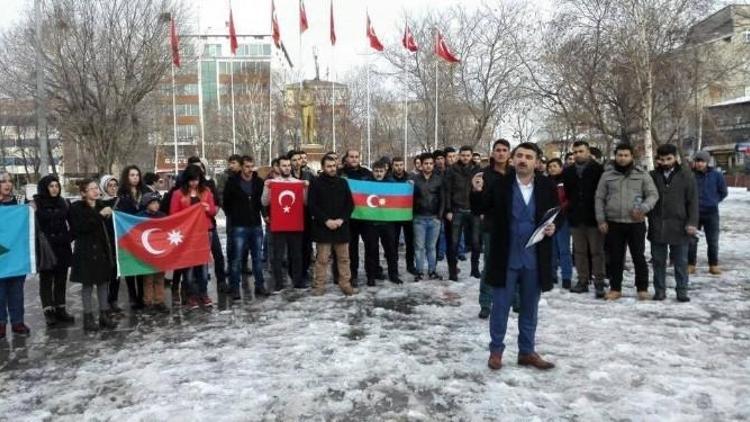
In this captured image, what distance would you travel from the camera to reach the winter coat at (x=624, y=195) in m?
7.07

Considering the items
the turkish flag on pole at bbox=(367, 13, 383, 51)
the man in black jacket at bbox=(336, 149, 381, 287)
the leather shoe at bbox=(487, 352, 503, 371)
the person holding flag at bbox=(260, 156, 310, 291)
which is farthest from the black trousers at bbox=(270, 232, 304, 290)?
the turkish flag on pole at bbox=(367, 13, 383, 51)

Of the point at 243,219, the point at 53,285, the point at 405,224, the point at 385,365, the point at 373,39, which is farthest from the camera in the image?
the point at 373,39

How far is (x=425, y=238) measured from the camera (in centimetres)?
880

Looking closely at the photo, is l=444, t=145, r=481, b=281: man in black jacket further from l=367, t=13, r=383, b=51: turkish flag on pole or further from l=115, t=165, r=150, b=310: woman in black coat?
l=367, t=13, r=383, b=51: turkish flag on pole

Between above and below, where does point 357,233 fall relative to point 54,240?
below

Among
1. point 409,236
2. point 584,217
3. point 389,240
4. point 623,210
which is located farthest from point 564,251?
point 389,240

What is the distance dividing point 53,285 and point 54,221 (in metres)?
0.87

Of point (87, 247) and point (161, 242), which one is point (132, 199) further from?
point (87, 247)

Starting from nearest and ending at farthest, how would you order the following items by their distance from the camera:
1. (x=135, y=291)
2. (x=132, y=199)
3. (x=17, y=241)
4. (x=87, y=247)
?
(x=17, y=241) → (x=87, y=247) → (x=132, y=199) → (x=135, y=291)

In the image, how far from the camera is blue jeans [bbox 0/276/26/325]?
6.37m

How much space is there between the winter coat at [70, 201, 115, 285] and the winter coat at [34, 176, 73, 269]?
8.5 inches

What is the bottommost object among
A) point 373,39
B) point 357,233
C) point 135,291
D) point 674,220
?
point 135,291

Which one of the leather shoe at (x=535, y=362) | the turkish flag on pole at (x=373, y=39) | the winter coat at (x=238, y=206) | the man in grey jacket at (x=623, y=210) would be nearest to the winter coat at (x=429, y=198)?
the man in grey jacket at (x=623, y=210)

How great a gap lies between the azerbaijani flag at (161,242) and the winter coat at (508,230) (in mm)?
4206
